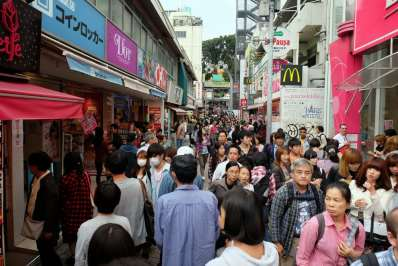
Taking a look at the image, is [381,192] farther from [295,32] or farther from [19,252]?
[295,32]

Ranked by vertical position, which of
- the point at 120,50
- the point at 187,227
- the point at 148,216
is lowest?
the point at 148,216

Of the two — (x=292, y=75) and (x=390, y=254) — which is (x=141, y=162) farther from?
(x=292, y=75)

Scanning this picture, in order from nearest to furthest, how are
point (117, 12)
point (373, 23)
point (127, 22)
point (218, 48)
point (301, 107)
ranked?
point (373, 23) < point (117, 12) < point (127, 22) < point (301, 107) < point (218, 48)

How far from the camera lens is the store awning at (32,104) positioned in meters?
A: 3.79

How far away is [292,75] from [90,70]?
13.7 m

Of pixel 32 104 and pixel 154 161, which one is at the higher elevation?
pixel 32 104

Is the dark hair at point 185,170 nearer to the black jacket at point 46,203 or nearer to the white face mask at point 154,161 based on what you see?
the black jacket at point 46,203

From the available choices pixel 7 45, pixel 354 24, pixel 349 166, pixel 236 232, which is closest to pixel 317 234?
pixel 236 232

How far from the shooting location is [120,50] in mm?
11750

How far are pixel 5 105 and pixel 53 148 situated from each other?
588 centimetres

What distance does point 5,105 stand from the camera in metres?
3.75

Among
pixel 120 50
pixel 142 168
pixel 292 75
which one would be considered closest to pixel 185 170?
pixel 142 168

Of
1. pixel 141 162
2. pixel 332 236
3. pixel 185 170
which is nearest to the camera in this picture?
pixel 332 236

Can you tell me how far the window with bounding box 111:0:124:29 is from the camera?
38.3 ft
